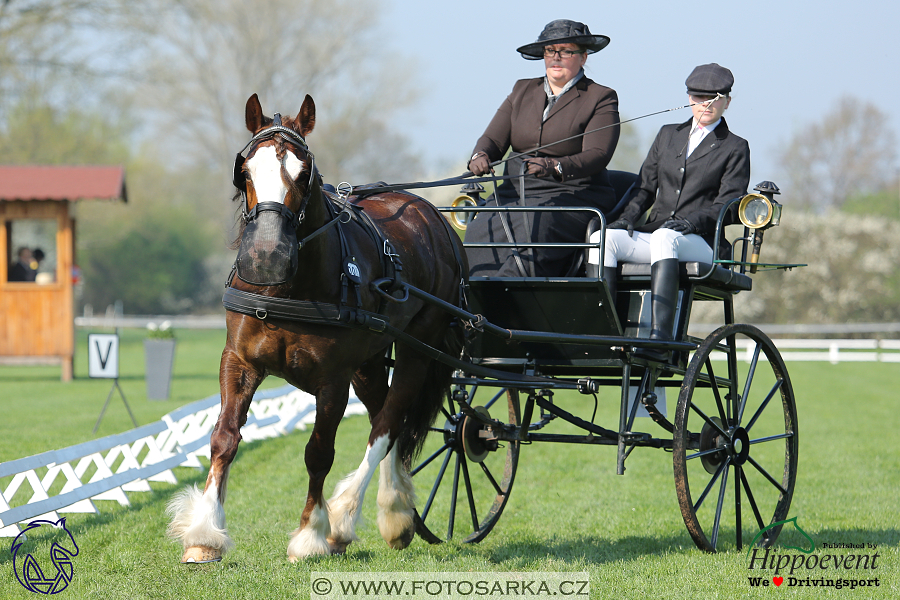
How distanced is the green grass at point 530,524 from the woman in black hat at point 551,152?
1.66m

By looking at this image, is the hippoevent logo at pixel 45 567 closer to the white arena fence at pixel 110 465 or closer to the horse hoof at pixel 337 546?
the white arena fence at pixel 110 465

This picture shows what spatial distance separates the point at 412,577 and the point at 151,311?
41228mm

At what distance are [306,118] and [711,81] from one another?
262 cm

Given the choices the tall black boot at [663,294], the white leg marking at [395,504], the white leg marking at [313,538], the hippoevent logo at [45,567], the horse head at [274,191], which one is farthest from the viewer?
the tall black boot at [663,294]

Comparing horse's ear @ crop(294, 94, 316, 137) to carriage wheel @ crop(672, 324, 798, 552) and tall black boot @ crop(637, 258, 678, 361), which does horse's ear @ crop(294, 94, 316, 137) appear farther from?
carriage wheel @ crop(672, 324, 798, 552)

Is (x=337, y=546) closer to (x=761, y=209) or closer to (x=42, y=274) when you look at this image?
(x=761, y=209)

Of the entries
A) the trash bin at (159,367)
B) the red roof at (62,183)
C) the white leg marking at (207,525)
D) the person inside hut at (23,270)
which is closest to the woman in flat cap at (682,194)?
the white leg marking at (207,525)

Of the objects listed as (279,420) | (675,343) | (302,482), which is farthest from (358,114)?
(675,343)

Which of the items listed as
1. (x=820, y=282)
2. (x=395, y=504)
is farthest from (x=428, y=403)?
(x=820, y=282)

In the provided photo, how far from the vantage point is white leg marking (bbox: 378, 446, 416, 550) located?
4871 millimetres

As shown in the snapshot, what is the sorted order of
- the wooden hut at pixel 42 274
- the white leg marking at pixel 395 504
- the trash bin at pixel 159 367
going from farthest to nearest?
the wooden hut at pixel 42 274
the trash bin at pixel 159 367
the white leg marking at pixel 395 504

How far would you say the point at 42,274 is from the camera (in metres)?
16.2

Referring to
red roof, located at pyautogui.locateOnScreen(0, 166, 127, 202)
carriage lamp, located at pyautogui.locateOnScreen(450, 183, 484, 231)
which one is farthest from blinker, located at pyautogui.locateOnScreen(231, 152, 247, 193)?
red roof, located at pyautogui.locateOnScreen(0, 166, 127, 202)

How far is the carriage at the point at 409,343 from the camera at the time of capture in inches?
154
